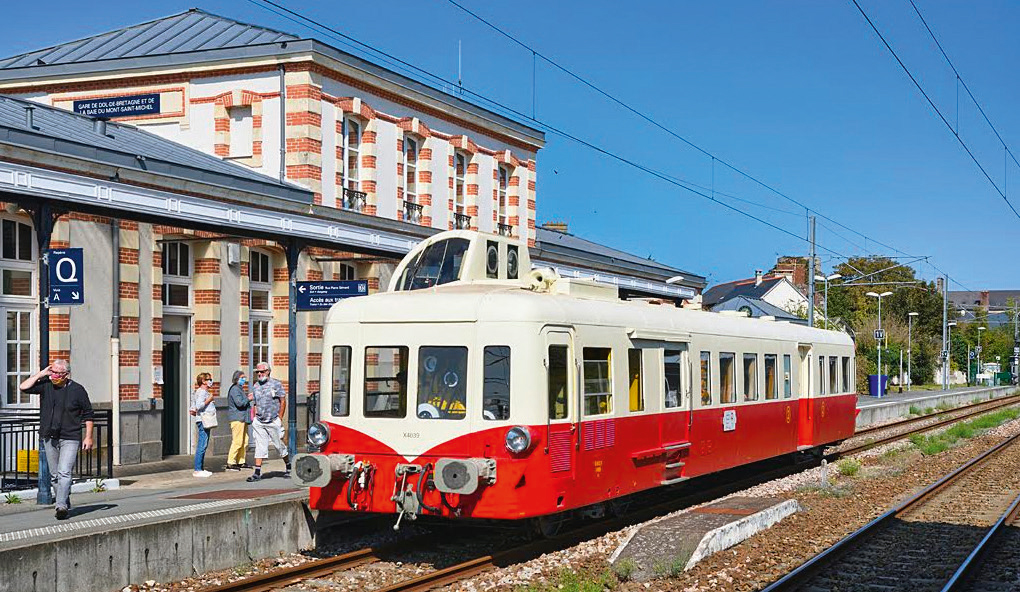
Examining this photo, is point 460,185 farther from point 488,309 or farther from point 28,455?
point 488,309

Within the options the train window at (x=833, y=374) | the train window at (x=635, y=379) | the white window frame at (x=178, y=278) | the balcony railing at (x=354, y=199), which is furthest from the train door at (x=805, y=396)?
the white window frame at (x=178, y=278)

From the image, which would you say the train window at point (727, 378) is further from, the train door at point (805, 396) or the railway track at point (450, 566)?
the train door at point (805, 396)

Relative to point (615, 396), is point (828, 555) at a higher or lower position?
lower

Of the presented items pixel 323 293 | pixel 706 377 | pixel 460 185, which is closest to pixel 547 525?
pixel 706 377

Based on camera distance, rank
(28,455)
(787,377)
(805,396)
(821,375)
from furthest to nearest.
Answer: (821,375) < (805,396) < (787,377) < (28,455)

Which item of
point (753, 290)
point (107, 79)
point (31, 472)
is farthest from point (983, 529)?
point (753, 290)

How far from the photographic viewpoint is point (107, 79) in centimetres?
2675

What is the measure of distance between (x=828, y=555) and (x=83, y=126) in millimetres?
15481

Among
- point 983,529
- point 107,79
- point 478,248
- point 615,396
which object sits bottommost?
point 983,529

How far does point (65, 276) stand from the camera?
43.3 ft

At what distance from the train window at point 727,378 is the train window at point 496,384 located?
537cm

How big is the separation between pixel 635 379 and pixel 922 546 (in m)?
3.61

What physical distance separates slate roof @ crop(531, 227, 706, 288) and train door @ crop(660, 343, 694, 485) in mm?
16016

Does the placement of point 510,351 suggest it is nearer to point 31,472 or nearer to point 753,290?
point 31,472
